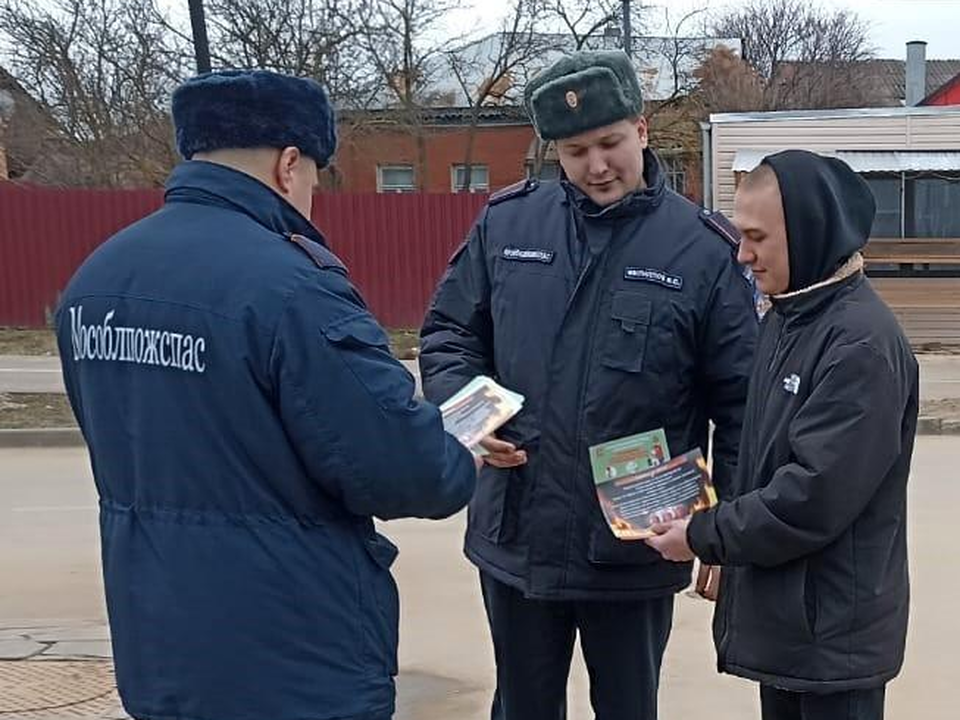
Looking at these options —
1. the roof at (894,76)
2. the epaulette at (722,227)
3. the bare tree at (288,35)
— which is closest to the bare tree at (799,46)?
the roof at (894,76)

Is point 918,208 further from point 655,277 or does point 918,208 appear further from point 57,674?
point 655,277

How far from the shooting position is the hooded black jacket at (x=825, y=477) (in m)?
2.33

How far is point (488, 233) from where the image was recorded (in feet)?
9.91

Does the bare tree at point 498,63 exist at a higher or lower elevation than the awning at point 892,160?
higher

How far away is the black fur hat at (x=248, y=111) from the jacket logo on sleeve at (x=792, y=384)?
107 cm

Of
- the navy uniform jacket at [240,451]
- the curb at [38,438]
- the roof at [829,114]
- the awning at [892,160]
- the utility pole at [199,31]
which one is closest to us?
the navy uniform jacket at [240,451]

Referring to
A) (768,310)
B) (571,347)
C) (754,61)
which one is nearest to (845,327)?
(768,310)

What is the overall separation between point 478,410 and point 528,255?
18.5 inches

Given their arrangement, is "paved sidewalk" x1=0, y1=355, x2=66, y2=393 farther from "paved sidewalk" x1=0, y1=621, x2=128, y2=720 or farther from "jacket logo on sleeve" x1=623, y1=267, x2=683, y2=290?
"jacket logo on sleeve" x1=623, y1=267, x2=683, y2=290

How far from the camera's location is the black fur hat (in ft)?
6.72

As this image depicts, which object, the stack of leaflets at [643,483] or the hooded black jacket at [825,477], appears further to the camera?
the stack of leaflets at [643,483]

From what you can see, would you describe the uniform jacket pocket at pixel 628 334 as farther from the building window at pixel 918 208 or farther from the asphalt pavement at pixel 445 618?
the building window at pixel 918 208

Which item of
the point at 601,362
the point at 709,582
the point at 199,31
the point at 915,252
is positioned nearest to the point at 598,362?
the point at 601,362

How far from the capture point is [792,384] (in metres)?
2.45
